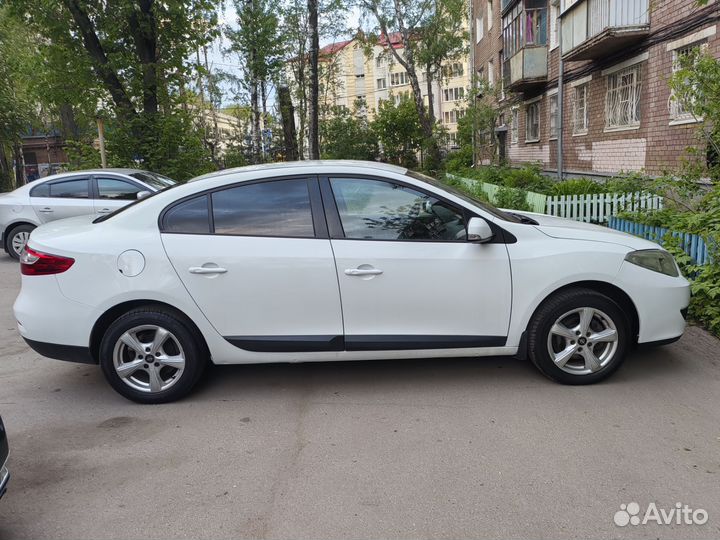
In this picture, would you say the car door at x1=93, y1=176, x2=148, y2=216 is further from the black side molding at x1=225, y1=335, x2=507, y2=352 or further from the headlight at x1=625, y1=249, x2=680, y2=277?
the headlight at x1=625, y1=249, x2=680, y2=277

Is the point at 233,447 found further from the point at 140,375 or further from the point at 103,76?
the point at 103,76

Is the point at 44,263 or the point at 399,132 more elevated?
the point at 399,132

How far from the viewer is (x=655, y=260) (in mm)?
4473

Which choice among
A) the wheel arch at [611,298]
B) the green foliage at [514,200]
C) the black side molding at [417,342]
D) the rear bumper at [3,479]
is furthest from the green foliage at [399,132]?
the rear bumper at [3,479]

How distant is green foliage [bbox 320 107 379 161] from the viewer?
37031 mm

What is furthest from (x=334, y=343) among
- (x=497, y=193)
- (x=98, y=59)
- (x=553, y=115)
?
(x=553, y=115)

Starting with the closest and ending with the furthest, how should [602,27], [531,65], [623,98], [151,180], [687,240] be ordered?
1. [687,240]
2. [151,180]
3. [602,27]
4. [623,98]
5. [531,65]

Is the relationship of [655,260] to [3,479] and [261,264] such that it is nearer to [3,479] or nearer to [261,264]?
[261,264]

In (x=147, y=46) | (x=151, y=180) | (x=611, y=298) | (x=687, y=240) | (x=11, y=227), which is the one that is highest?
(x=147, y=46)

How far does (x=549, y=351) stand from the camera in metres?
4.33

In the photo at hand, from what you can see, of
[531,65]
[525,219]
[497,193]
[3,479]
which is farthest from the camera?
[531,65]

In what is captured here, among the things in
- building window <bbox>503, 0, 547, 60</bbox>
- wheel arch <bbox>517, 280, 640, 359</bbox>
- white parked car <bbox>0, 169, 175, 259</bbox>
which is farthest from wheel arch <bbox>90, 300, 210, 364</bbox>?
building window <bbox>503, 0, 547, 60</bbox>

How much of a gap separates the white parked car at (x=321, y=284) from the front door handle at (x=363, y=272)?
0.4 inches

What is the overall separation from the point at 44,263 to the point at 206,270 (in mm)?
1162
